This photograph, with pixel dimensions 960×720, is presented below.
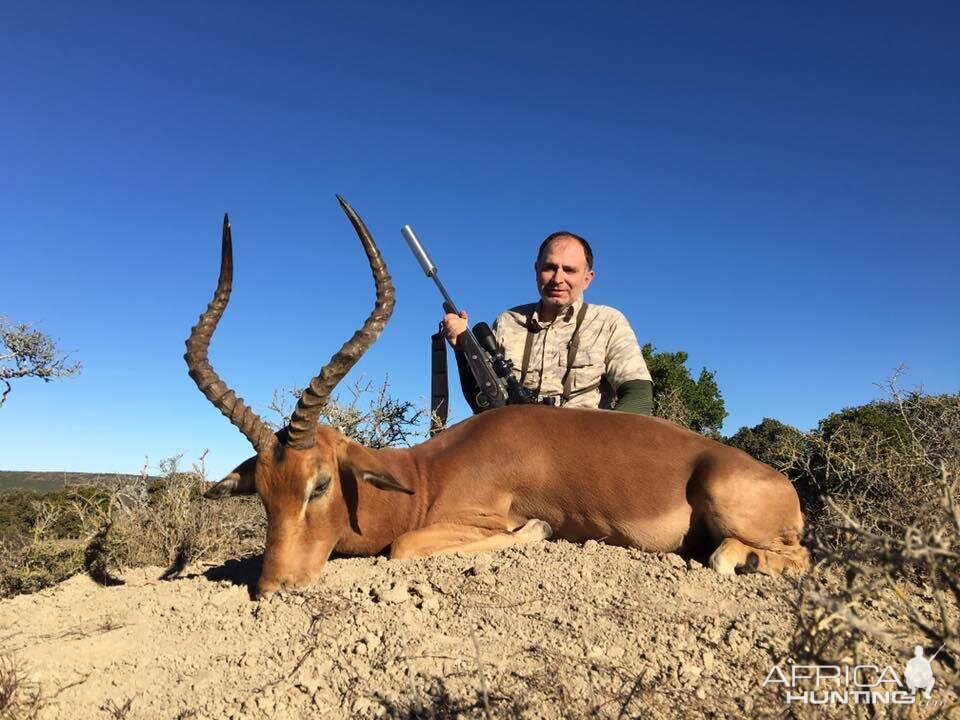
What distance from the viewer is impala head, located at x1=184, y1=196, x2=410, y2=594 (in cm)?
480

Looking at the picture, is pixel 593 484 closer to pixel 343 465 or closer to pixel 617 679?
pixel 343 465

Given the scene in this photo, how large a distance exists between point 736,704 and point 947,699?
2.60 ft

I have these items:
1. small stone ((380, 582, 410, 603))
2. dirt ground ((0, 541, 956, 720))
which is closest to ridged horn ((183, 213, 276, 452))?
dirt ground ((0, 541, 956, 720))

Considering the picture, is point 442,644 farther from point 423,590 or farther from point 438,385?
point 438,385

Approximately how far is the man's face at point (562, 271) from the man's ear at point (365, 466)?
141 inches

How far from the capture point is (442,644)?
3.57 meters

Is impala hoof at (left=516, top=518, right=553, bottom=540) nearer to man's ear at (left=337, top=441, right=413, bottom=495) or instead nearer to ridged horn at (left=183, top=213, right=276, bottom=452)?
man's ear at (left=337, top=441, right=413, bottom=495)

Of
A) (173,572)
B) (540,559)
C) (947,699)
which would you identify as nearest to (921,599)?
(947,699)

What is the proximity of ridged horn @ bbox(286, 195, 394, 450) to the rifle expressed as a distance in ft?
9.07

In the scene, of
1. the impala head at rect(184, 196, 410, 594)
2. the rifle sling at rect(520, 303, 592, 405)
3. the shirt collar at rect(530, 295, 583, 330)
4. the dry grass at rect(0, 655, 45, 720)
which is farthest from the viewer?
the shirt collar at rect(530, 295, 583, 330)

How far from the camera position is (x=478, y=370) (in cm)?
804

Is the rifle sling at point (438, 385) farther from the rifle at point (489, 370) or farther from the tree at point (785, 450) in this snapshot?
the tree at point (785, 450)

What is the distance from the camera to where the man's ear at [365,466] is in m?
5.00

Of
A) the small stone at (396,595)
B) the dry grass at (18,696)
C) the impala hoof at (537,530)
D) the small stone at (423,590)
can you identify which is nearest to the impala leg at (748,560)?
the impala hoof at (537,530)
